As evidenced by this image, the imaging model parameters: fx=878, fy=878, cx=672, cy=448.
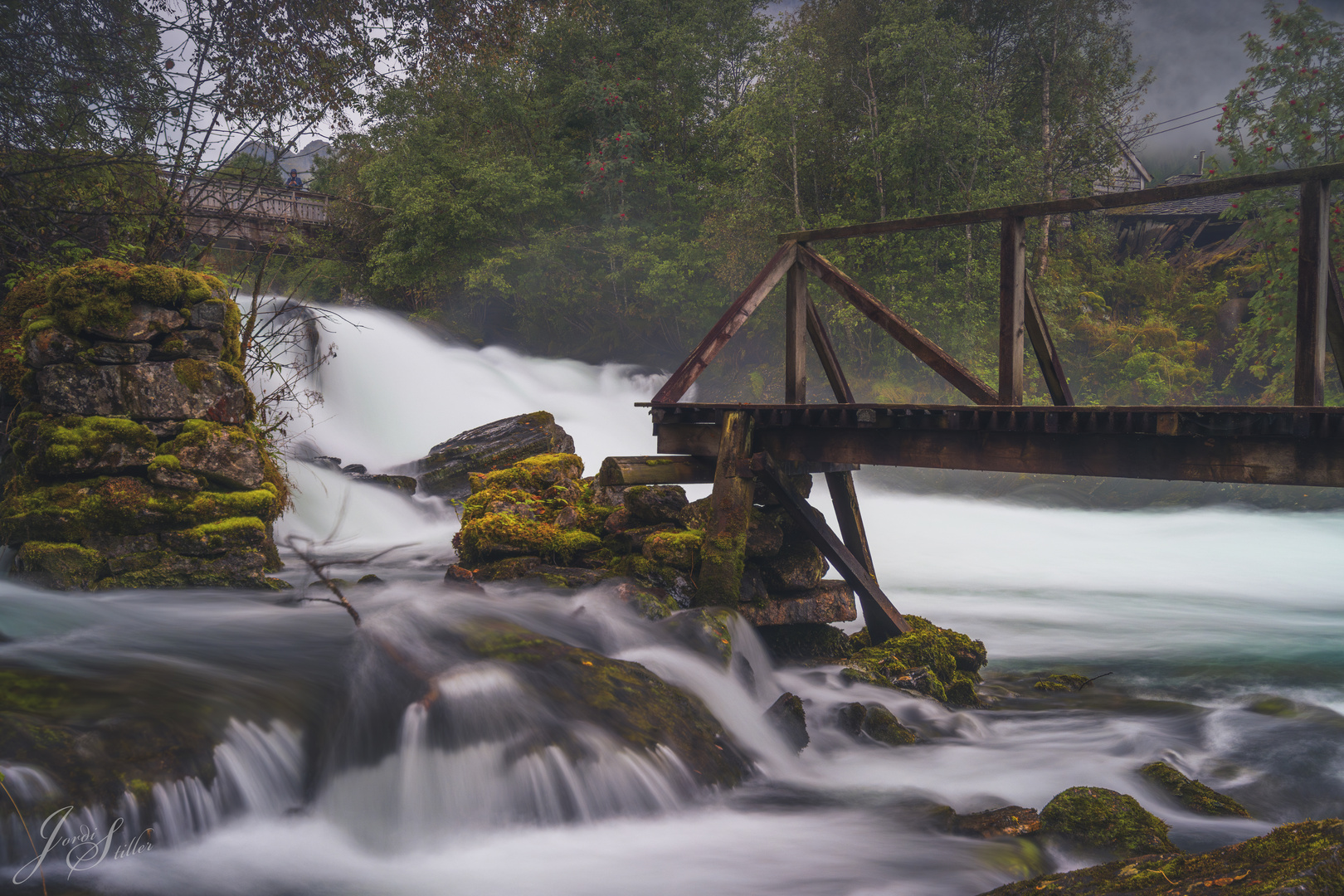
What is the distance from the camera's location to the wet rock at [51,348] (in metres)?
7.48

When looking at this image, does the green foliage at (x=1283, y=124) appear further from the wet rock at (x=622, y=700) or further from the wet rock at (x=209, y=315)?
the wet rock at (x=209, y=315)

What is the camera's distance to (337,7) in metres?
11.7

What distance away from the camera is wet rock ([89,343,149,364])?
7598 millimetres

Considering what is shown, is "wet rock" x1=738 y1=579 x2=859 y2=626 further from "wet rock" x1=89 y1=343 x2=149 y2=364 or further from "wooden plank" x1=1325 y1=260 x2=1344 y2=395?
"wet rock" x1=89 y1=343 x2=149 y2=364

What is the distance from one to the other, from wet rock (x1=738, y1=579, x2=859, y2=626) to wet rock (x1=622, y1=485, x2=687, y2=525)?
3.43 feet

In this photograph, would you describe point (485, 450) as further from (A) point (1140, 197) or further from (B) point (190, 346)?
(A) point (1140, 197)

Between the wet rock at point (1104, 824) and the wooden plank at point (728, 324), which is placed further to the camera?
the wooden plank at point (728, 324)

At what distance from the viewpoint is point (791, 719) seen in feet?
21.0

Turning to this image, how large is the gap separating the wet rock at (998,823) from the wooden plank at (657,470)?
3765mm

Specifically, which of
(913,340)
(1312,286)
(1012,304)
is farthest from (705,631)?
(1312,286)

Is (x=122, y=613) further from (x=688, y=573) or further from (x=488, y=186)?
(x=488, y=186)

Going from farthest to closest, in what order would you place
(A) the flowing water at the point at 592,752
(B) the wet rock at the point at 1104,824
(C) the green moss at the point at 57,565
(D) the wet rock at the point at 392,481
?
(D) the wet rock at the point at 392,481, (C) the green moss at the point at 57,565, (B) the wet rock at the point at 1104,824, (A) the flowing water at the point at 592,752

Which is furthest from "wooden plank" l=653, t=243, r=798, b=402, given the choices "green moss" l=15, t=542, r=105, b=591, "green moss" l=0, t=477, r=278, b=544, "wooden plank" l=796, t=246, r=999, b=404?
"green moss" l=15, t=542, r=105, b=591

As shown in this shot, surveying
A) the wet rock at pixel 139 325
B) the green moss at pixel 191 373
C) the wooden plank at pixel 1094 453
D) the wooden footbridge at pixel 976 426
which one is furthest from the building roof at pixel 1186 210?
the wet rock at pixel 139 325
